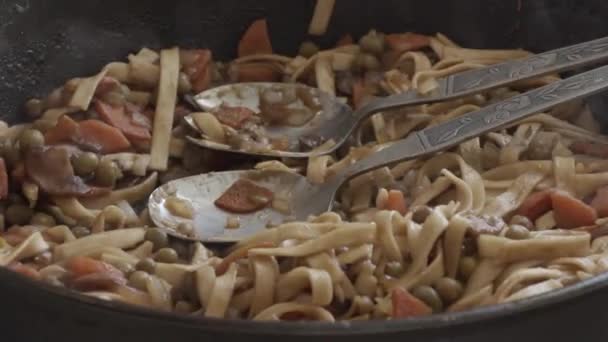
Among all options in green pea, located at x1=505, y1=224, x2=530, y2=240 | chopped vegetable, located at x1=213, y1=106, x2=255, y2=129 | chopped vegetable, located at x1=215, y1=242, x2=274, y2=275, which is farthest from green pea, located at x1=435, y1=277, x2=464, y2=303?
chopped vegetable, located at x1=213, y1=106, x2=255, y2=129

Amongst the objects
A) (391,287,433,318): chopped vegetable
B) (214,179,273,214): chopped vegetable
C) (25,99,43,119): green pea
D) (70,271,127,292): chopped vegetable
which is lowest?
(70,271,127,292): chopped vegetable

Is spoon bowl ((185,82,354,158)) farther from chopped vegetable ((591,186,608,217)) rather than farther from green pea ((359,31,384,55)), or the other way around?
chopped vegetable ((591,186,608,217))

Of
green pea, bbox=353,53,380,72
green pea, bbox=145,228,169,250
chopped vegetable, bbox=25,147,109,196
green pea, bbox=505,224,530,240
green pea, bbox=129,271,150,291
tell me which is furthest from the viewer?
green pea, bbox=353,53,380,72

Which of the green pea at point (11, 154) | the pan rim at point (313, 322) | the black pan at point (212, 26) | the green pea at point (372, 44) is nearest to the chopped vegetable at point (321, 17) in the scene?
the black pan at point (212, 26)

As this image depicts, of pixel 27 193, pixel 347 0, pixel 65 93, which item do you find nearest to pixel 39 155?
pixel 27 193

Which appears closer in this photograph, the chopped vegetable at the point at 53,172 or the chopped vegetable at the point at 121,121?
the chopped vegetable at the point at 53,172

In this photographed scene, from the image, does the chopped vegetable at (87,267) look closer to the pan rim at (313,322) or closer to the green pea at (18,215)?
the green pea at (18,215)
